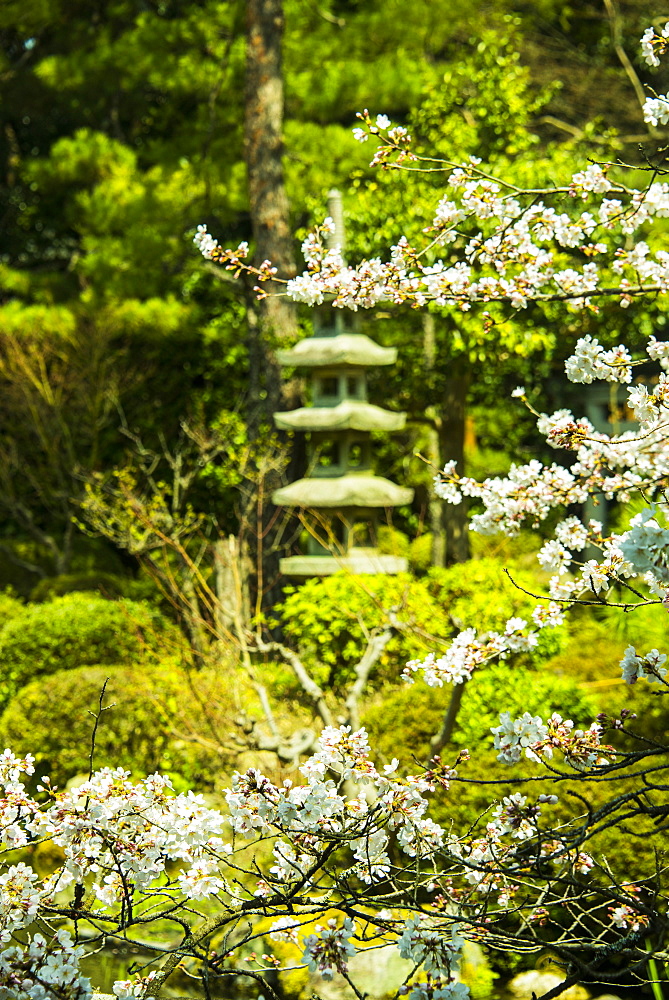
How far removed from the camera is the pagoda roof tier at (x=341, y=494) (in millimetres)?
8023

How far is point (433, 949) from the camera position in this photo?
2.24 metres

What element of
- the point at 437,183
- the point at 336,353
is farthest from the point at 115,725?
the point at 437,183

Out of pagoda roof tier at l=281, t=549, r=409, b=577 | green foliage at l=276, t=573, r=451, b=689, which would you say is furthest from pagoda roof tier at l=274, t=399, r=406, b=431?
green foliage at l=276, t=573, r=451, b=689

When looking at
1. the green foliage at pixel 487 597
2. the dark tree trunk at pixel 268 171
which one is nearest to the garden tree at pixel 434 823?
the green foliage at pixel 487 597

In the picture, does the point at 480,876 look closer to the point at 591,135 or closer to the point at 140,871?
the point at 140,871

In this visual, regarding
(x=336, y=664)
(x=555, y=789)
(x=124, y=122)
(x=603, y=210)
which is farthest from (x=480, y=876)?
(x=124, y=122)

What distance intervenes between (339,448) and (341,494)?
614 millimetres

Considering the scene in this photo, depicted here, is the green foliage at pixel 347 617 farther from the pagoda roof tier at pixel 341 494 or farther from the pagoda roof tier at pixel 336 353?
the pagoda roof tier at pixel 336 353

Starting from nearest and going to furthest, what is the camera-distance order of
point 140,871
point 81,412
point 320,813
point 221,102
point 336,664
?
point 320,813 < point 140,871 < point 336,664 < point 81,412 < point 221,102

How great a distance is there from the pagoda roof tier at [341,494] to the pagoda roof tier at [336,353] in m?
0.90

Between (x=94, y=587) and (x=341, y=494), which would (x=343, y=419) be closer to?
(x=341, y=494)

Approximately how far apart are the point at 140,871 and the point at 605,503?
443 inches

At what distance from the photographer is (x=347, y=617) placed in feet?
24.5

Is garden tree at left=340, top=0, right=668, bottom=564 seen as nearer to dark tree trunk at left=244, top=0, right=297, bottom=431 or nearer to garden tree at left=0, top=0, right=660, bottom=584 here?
garden tree at left=0, top=0, right=660, bottom=584
